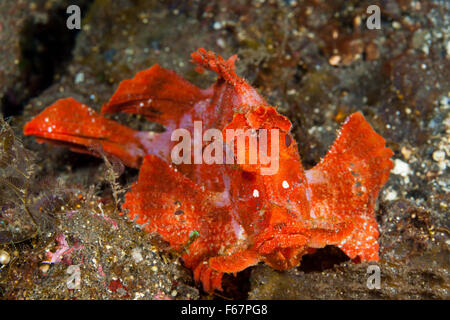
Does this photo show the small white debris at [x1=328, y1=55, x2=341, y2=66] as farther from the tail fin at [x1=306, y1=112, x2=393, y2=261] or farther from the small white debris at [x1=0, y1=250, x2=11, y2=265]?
the small white debris at [x1=0, y1=250, x2=11, y2=265]

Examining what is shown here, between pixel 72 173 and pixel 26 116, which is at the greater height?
pixel 26 116

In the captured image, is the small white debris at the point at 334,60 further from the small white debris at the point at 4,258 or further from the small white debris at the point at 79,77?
the small white debris at the point at 4,258

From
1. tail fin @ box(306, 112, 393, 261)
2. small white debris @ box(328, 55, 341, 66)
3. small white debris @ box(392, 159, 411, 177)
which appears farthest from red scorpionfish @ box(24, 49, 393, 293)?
small white debris @ box(328, 55, 341, 66)

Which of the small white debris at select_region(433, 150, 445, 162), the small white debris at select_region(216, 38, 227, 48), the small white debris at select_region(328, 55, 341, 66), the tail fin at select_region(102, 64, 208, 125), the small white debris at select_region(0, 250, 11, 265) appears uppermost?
the small white debris at select_region(216, 38, 227, 48)

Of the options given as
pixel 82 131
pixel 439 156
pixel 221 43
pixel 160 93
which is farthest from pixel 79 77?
pixel 439 156

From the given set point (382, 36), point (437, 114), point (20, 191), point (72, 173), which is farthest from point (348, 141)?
point (72, 173)

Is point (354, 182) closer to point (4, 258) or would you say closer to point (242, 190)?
point (242, 190)

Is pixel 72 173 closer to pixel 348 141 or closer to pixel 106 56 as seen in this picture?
pixel 106 56
